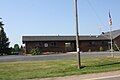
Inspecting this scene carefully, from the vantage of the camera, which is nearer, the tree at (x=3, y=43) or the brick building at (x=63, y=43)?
the brick building at (x=63, y=43)

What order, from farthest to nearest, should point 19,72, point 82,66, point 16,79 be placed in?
point 82,66
point 19,72
point 16,79

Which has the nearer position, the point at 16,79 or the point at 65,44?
the point at 16,79

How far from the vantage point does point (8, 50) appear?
61.6 metres

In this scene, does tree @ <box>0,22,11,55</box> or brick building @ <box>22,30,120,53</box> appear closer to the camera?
brick building @ <box>22,30,120,53</box>

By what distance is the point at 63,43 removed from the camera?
48312 mm

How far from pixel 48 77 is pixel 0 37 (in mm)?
50487

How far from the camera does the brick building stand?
4655 cm

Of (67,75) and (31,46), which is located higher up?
(31,46)

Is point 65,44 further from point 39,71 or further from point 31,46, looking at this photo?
point 39,71

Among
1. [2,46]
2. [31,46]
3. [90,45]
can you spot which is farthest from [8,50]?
[90,45]

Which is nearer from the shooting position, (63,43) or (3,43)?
(63,43)

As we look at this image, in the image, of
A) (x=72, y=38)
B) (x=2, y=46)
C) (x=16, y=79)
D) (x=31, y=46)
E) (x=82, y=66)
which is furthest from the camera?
(x=2, y=46)

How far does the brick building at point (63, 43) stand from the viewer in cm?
4655

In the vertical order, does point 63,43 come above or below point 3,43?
below
